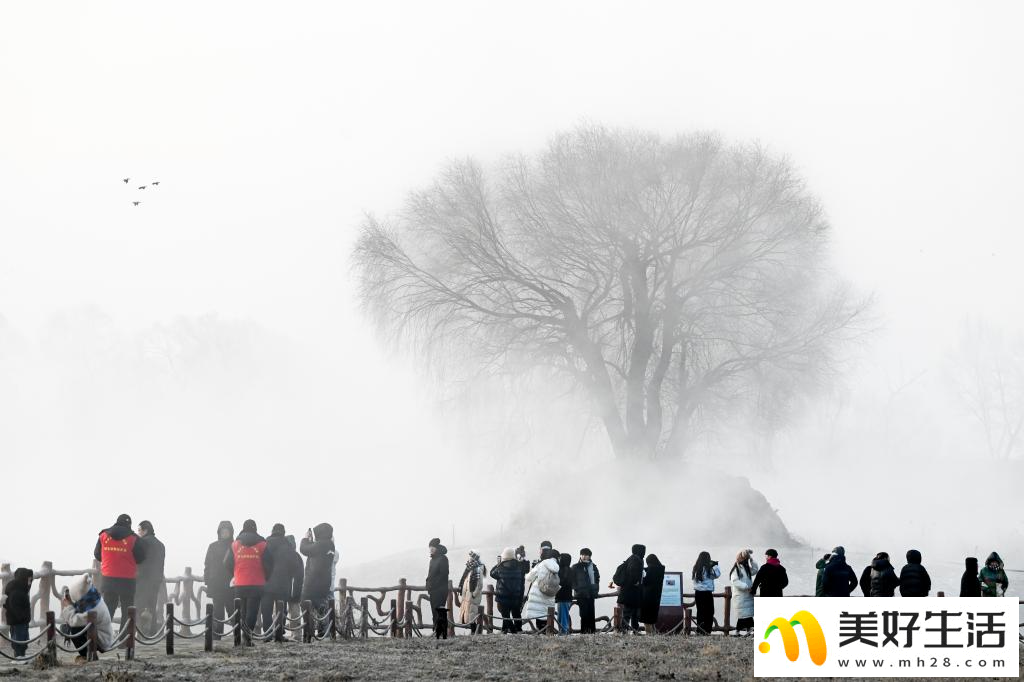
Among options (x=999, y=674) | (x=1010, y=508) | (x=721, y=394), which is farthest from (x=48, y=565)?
(x=1010, y=508)

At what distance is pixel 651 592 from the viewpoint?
75.2ft

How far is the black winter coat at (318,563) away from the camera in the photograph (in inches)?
849

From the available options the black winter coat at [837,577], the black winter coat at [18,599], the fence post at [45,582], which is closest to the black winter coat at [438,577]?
the black winter coat at [837,577]

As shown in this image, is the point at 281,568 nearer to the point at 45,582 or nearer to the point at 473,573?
the point at 473,573

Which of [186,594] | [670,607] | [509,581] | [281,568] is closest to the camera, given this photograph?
[281,568]

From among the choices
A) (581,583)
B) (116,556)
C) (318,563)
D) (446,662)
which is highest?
(116,556)

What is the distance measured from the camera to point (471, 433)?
152ft

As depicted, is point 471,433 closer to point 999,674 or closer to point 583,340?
point 583,340

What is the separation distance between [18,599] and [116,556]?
2294 millimetres

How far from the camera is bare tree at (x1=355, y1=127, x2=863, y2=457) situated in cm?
4494

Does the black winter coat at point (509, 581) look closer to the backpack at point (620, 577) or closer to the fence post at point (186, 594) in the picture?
the backpack at point (620, 577)

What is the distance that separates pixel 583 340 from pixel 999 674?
29317 millimetres

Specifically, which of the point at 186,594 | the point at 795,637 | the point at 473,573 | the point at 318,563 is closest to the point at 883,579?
the point at 473,573

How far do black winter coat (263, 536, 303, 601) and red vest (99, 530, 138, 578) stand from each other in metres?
1.88
